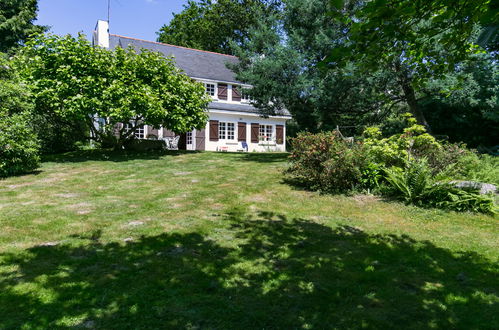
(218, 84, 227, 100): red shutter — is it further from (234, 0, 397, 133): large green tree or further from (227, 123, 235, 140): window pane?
(234, 0, 397, 133): large green tree

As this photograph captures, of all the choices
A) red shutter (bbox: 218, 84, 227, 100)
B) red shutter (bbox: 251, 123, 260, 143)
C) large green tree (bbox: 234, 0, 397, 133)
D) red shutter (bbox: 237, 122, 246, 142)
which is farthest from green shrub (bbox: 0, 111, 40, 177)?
red shutter (bbox: 251, 123, 260, 143)

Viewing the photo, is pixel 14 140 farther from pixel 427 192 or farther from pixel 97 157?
pixel 427 192

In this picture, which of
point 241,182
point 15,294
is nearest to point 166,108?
point 241,182

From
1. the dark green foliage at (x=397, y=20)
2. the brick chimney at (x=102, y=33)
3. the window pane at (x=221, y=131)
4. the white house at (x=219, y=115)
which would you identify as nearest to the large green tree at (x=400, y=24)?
the dark green foliage at (x=397, y=20)

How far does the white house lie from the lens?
24547 millimetres

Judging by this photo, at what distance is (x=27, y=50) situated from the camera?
47.2 feet

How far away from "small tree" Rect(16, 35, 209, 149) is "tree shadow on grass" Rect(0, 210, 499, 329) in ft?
34.1

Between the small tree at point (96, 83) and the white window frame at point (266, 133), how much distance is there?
12065 mm

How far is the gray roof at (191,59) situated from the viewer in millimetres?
25234

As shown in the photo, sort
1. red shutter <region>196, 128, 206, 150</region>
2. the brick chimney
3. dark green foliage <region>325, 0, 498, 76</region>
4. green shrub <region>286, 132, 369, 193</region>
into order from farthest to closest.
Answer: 1. red shutter <region>196, 128, 206, 150</region>
2. the brick chimney
3. green shrub <region>286, 132, 369, 193</region>
4. dark green foliage <region>325, 0, 498, 76</region>

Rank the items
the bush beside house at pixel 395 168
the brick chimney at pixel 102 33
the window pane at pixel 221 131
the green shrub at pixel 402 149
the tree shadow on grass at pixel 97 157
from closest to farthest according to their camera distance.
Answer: the bush beside house at pixel 395 168 < the green shrub at pixel 402 149 < the tree shadow on grass at pixel 97 157 < the brick chimney at pixel 102 33 < the window pane at pixel 221 131

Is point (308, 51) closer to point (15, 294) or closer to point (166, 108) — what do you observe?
point (166, 108)

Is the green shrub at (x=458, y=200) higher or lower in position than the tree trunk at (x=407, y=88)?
lower

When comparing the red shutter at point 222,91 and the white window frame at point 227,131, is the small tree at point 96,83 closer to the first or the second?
the white window frame at point 227,131
